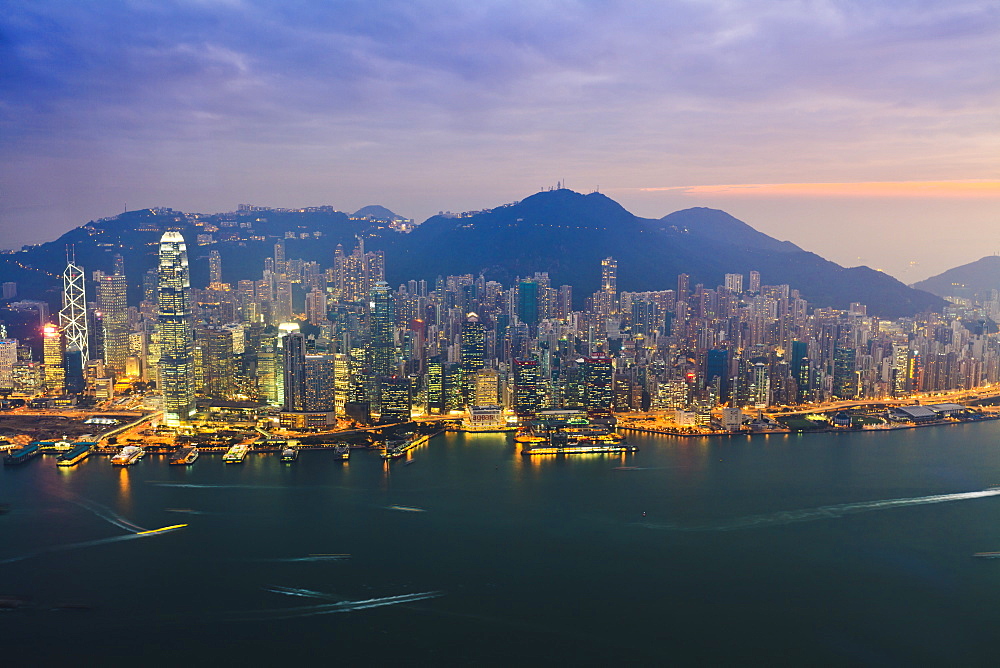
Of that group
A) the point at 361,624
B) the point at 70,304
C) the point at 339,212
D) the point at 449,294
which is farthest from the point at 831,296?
the point at 361,624

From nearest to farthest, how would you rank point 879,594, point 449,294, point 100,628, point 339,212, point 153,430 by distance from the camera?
point 100,628 < point 879,594 < point 153,430 < point 449,294 < point 339,212

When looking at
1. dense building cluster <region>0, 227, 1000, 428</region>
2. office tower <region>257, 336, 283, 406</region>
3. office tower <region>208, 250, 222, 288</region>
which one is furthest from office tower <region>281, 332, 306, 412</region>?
Result: office tower <region>208, 250, 222, 288</region>

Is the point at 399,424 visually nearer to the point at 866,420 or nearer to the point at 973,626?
the point at 866,420

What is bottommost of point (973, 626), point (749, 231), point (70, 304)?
point (973, 626)

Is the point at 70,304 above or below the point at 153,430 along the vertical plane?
above

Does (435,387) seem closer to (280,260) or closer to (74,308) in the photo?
(74,308)

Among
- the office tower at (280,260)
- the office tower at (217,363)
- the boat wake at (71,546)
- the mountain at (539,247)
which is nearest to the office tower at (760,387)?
the office tower at (217,363)

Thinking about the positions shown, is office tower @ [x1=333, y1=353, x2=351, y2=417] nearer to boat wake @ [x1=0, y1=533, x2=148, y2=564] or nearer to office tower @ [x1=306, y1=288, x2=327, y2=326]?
boat wake @ [x1=0, y1=533, x2=148, y2=564]
